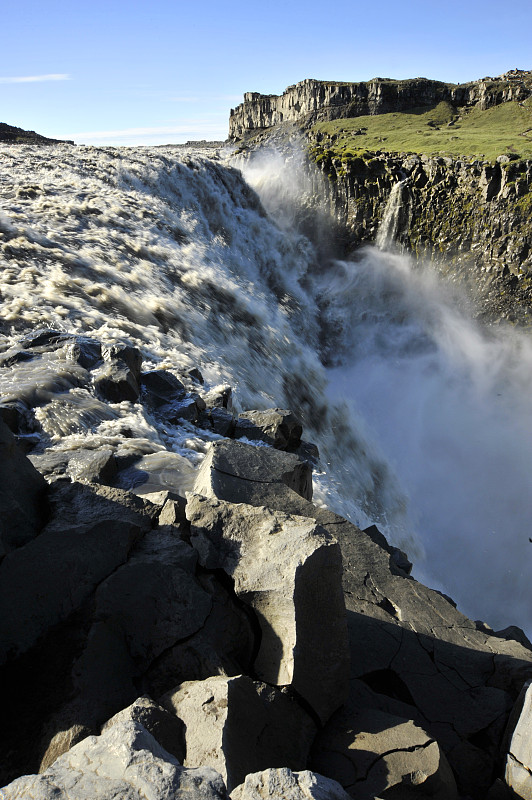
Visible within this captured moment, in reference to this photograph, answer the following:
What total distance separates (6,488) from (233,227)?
22016mm

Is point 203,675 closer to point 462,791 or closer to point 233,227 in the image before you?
point 462,791

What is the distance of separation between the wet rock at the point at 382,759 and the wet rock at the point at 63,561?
1960mm

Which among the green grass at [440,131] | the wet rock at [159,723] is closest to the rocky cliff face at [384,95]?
the green grass at [440,131]

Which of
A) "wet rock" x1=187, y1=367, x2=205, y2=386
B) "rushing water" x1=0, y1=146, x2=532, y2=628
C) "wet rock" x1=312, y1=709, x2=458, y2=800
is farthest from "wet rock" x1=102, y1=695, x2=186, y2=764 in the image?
"wet rock" x1=187, y1=367, x2=205, y2=386

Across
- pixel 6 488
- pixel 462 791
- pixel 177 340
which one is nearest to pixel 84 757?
pixel 6 488

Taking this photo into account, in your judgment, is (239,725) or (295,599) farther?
(295,599)

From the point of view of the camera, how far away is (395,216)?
2875cm

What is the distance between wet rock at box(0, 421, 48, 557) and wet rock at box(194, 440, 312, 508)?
1449 mm

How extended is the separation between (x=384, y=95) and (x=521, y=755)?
66304 millimetres

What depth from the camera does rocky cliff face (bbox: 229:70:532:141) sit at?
54.9 metres

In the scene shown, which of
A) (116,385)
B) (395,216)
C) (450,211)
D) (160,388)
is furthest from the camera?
(395,216)

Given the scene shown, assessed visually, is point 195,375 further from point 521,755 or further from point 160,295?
point 521,755

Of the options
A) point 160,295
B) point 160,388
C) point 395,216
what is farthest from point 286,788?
point 395,216

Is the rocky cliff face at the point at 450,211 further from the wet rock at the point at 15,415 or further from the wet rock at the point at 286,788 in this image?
the wet rock at the point at 286,788
